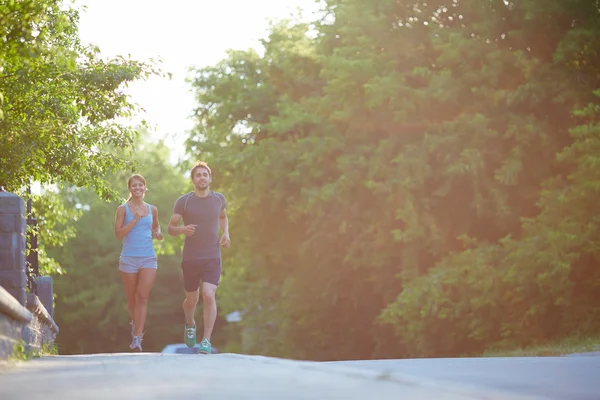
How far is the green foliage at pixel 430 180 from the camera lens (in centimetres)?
2203

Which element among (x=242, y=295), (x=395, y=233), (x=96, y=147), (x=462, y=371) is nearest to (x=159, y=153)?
(x=242, y=295)

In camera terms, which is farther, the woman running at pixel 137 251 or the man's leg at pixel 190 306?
the woman running at pixel 137 251

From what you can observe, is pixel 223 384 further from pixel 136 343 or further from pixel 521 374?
pixel 136 343

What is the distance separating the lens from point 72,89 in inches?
650

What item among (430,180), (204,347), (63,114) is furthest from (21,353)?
(430,180)

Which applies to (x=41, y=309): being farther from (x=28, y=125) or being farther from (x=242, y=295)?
(x=242, y=295)

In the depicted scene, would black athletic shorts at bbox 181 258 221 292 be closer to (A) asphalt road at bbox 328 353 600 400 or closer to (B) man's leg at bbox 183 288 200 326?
(B) man's leg at bbox 183 288 200 326

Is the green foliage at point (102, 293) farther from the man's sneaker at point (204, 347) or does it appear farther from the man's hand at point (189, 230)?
the man's sneaker at point (204, 347)

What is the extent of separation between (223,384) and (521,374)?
1.95m

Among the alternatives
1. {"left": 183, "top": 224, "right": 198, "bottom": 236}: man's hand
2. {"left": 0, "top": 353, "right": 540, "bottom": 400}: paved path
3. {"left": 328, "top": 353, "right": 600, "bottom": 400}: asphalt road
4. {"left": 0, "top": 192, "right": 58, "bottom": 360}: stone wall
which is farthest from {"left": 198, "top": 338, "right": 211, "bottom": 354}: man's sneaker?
{"left": 0, "top": 353, "right": 540, "bottom": 400}: paved path

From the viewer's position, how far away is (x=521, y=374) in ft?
22.8

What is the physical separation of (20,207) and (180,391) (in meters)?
4.95

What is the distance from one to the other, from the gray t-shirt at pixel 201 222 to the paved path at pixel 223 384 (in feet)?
16.5

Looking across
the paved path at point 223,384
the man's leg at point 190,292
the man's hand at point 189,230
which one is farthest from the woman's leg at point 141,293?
the paved path at point 223,384
